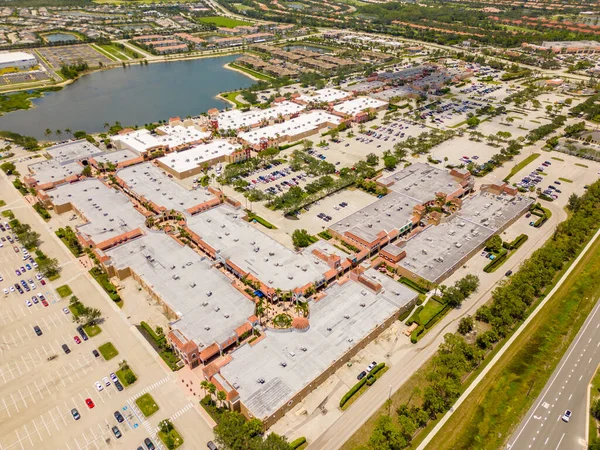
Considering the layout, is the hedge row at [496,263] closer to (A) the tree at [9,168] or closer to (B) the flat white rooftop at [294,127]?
(B) the flat white rooftop at [294,127]

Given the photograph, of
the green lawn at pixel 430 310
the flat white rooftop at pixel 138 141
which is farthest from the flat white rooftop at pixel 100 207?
the green lawn at pixel 430 310

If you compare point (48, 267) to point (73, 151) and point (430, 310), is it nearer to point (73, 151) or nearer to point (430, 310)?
point (73, 151)

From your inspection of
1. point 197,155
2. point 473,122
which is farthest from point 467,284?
point 473,122

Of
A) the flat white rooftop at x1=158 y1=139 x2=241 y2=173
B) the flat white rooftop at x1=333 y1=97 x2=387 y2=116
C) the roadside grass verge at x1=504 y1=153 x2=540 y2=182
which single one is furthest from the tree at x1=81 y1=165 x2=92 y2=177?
the roadside grass verge at x1=504 y1=153 x2=540 y2=182

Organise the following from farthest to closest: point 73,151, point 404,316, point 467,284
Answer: point 73,151
point 467,284
point 404,316

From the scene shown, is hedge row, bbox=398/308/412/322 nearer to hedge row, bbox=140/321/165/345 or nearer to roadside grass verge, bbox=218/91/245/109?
hedge row, bbox=140/321/165/345
